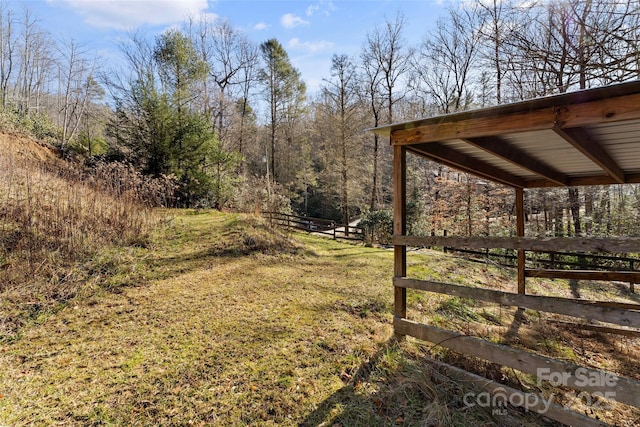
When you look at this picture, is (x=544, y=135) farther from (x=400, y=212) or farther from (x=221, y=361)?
(x=221, y=361)

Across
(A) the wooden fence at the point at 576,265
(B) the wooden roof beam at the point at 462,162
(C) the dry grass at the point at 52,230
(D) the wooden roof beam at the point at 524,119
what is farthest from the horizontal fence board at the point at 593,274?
(C) the dry grass at the point at 52,230

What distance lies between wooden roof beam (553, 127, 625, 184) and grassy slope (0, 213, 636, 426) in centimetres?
→ 223

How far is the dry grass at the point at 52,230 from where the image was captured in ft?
11.6

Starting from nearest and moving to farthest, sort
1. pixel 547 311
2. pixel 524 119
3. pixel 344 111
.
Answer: pixel 547 311, pixel 524 119, pixel 344 111

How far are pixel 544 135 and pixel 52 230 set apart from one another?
666 cm

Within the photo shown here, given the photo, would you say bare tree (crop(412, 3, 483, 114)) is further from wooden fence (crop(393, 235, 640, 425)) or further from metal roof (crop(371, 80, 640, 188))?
wooden fence (crop(393, 235, 640, 425))

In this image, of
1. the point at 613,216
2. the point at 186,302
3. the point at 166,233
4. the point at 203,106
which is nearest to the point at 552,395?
the point at 186,302

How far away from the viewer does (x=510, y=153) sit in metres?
3.16

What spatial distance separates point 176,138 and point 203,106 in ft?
16.6

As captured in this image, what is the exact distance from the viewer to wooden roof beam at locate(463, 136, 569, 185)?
2734mm

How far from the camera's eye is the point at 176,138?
1138cm

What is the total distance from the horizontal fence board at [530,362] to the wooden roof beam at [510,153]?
1.80m

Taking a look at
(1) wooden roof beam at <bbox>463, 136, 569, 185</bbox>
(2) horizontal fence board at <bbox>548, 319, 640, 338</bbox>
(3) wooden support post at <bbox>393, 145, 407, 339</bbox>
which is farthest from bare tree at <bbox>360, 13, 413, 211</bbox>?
(3) wooden support post at <bbox>393, 145, 407, 339</bbox>

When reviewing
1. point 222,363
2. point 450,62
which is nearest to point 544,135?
point 222,363
